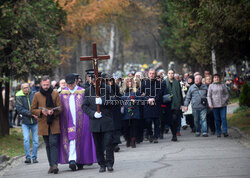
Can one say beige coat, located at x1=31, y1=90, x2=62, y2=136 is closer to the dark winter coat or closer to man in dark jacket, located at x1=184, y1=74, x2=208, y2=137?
the dark winter coat

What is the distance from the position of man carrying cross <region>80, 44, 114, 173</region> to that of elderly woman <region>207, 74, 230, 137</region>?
663 cm

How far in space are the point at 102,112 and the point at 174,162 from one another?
6.23 ft

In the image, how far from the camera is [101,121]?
1057 centimetres

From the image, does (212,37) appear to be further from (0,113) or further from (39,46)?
(0,113)

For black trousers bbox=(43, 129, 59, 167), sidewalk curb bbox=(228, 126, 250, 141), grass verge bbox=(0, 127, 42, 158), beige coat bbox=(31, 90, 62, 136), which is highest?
beige coat bbox=(31, 90, 62, 136)

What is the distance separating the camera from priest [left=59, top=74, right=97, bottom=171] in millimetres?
11539

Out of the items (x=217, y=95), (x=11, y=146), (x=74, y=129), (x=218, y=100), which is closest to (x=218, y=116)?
(x=218, y=100)

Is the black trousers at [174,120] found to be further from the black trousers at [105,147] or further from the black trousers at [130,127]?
the black trousers at [105,147]

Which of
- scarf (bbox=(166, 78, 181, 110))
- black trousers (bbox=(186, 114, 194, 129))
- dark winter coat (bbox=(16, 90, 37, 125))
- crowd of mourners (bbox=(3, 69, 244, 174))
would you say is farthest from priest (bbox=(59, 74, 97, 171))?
black trousers (bbox=(186, 114, 194, 129))

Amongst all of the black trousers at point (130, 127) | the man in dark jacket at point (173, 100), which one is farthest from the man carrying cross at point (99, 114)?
the man in dark jacket at point (173, 100)

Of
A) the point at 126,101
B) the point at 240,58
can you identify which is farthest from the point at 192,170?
the point at 240,58

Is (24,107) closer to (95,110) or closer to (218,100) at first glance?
(95,110)

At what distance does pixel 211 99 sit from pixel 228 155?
4985mm

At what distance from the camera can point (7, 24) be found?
18219mm
